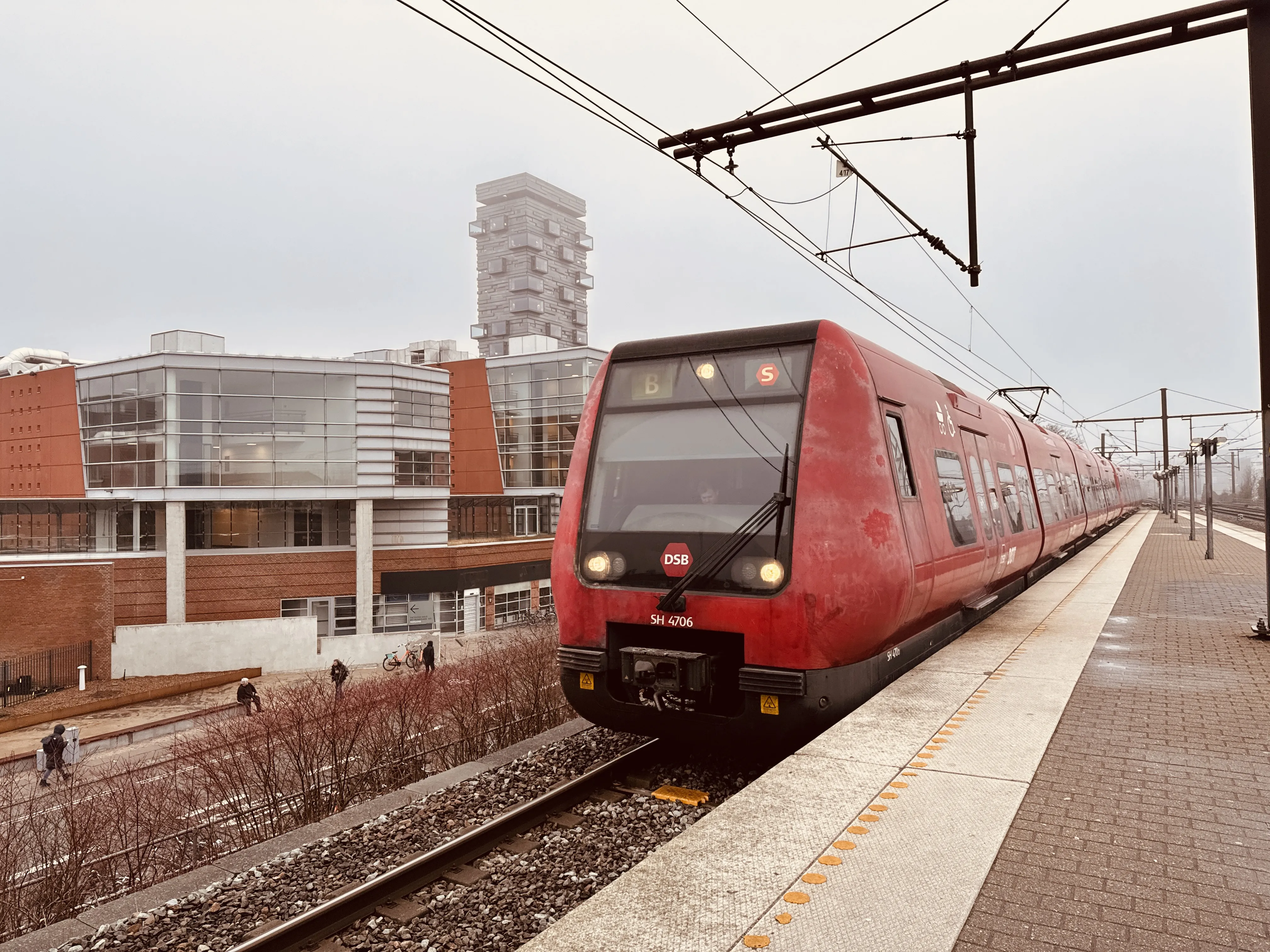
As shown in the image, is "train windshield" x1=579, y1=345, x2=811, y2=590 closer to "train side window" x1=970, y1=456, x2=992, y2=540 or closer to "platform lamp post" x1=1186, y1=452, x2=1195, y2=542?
"train side window" x1=970, y1=456, x2=992, y2=540

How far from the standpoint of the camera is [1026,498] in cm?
1319

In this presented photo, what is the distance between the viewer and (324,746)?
15297mm

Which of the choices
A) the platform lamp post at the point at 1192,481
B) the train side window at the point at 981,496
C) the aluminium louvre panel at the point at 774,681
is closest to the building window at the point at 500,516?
the platform lamp post at the point at 1192,481

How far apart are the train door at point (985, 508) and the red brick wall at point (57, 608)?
3169cm

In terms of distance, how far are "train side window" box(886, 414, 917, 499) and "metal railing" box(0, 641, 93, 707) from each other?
30916 millimetres

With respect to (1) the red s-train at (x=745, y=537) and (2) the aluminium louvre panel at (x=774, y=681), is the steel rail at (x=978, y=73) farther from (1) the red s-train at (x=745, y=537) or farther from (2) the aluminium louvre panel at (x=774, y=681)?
(2) the aluminium louvre panel at (x=774, y=681)

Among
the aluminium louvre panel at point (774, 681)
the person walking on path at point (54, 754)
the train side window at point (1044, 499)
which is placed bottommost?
the person walking on path at point (54, 754)

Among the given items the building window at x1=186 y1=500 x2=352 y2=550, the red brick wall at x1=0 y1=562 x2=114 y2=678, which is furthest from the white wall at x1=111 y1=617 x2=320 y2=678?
the building window at x1=186 y1=500 x2=352 y2=550

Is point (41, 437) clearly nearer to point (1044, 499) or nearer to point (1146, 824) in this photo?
point (1044, 499)


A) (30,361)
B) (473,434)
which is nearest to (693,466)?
(473,434)

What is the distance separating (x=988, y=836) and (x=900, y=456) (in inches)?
149

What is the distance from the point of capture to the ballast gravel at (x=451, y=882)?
4.64 metres

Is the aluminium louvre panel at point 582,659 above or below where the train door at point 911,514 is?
below

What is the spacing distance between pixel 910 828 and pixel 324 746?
45.5 ft
